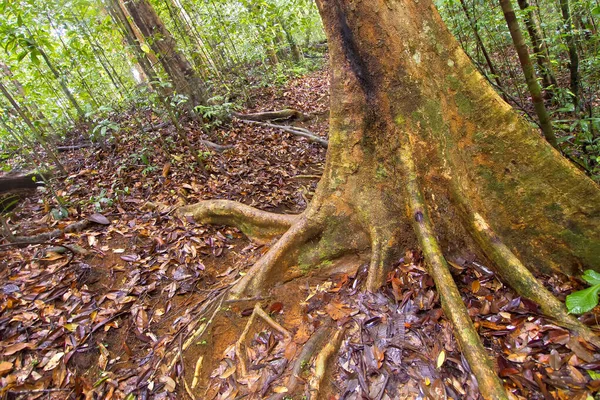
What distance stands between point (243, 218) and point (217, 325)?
160cm

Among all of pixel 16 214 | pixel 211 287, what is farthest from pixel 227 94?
pixel 211 287

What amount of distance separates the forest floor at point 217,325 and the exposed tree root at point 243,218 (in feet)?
0.53

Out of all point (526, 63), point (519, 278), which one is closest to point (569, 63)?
point (526, 63)

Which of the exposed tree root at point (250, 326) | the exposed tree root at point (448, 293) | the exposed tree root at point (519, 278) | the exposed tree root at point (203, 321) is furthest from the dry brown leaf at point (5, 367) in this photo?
the exposed tree root at point (519, 278)

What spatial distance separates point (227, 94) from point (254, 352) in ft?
24.4

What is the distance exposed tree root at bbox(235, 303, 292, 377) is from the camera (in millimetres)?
2739

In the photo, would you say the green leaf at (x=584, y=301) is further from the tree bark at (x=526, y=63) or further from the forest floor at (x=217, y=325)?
the tree bark at (x=526, y=63)

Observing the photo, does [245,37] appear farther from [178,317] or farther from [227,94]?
[178,317]

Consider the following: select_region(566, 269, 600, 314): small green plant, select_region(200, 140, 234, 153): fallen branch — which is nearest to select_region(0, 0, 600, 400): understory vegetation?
select_region(566, 269, 600, 314): small green plant

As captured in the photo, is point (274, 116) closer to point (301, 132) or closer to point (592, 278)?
point (301, 132)

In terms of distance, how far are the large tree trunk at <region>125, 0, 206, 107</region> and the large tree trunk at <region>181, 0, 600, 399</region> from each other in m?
5.33

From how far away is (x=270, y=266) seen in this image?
3316 mm

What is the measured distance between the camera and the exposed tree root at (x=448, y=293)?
1.95 m

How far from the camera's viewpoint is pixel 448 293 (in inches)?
93.3
